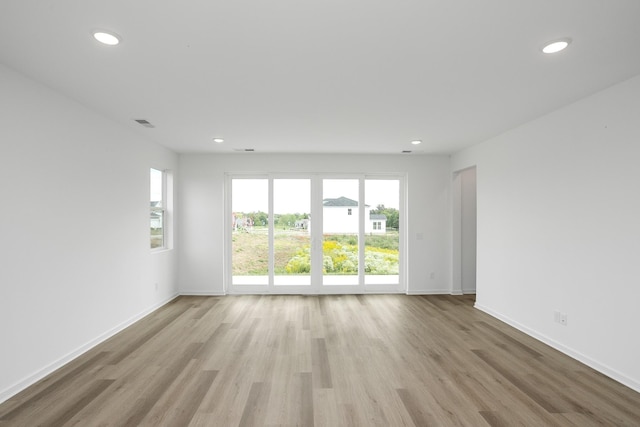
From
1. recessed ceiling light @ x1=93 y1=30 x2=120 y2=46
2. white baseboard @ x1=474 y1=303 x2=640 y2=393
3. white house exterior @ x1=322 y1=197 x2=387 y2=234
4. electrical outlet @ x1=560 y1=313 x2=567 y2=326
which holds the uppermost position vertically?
recessed ceiling light @ x1=93 y1=30 x2=120 y2=46

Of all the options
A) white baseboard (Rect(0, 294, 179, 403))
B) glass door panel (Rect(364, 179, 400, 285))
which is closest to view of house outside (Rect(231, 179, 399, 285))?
glass door panel (Rect(364, 179, 400, 285))

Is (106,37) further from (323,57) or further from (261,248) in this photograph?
(261,248)

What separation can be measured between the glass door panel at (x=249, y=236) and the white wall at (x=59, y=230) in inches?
72.9

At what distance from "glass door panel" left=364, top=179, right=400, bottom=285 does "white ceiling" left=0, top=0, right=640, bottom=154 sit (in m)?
2.33

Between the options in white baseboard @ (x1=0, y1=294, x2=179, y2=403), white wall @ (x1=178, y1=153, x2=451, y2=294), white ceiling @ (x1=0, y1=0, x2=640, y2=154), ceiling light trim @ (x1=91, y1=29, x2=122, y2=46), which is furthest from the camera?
white wall @ (x1=178, y1=153, x2=451, y2=294)

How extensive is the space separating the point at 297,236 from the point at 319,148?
5.44 feet

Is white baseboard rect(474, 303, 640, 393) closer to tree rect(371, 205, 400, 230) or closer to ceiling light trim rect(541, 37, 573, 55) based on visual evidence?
tree rect(371, 205, 400, 230)

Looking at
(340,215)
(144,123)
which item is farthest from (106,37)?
(340,215)

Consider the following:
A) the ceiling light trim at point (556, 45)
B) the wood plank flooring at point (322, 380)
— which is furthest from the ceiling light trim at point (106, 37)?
the ceiling light trim at point (556, 45)

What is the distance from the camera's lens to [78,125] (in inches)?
132

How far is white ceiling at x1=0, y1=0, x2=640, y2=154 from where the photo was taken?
1.86m

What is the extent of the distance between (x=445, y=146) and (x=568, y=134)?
2.07 meters

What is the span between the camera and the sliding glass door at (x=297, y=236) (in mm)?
6094

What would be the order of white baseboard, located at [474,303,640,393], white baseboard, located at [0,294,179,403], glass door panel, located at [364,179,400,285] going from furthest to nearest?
glass door panel, located at [364,179,400,285] → white baseboard, located at [474,303,640,393] → white baseboard, located at [0,294,179,403]
